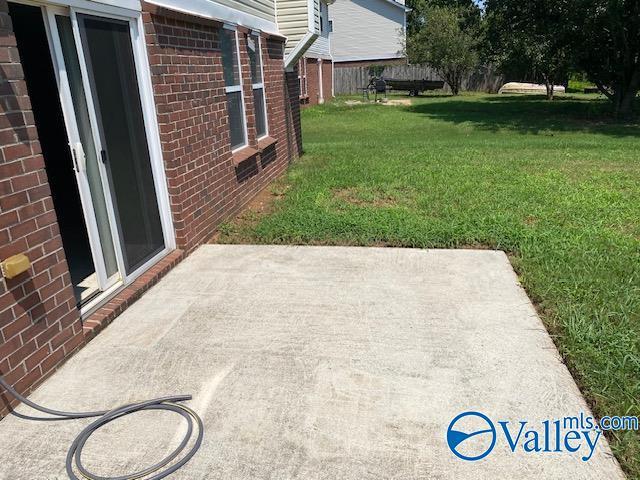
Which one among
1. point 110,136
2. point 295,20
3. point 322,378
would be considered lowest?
point 322,378

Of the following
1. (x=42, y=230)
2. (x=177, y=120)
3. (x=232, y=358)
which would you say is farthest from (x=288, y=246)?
(x=42, y=230)

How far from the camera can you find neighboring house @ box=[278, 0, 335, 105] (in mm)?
7994

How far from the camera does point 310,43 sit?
8.60 meters

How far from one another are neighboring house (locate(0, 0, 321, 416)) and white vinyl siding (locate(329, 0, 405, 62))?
29.1m

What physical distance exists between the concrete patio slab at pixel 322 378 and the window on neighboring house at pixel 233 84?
266 cm

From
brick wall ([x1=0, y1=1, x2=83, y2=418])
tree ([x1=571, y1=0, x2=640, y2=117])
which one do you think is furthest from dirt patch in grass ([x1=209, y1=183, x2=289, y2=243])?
tree ([x1=571, y1=0, x2=640, y2=117])

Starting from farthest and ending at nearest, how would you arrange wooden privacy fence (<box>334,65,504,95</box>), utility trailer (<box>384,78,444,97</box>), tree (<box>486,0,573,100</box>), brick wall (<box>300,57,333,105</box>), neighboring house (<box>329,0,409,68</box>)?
neighboring house (<box>329,0,409,68</box>) → wooden privacy fence (<box>334,65,504,95</box>) → utility trailer (<box>384,78,444,97</box>) → brick wall (<box>300,57,333,105</box>) → tree (<box>486,0,573,100</box>)

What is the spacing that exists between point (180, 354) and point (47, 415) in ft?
2.50

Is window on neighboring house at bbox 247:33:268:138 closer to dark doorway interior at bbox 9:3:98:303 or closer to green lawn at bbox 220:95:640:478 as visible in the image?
green lawn at bbox 220:95:640:478

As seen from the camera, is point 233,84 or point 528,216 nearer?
point 528,216

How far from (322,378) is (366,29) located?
34.3 m

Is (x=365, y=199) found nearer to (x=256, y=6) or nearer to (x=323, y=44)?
(x=256, y=6)

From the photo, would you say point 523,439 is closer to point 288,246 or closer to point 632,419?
point 632,419

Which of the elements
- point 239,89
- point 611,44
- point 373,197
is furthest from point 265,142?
point 611,44
